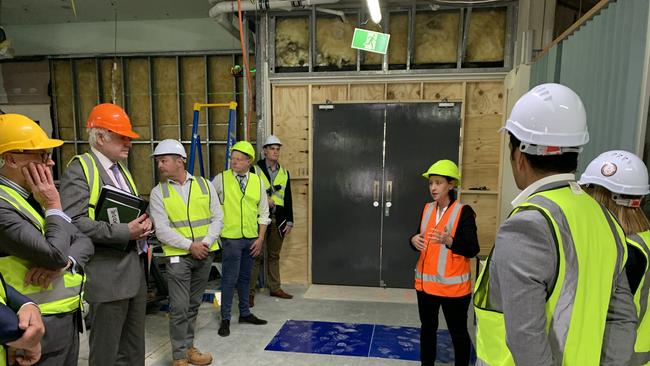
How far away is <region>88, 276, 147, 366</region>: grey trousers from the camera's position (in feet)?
7.05

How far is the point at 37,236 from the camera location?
147 cm

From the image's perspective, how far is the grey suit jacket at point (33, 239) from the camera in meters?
1.42

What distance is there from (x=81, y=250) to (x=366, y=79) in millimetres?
3679

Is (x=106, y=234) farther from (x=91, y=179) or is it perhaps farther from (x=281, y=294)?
(x=281, y=294)

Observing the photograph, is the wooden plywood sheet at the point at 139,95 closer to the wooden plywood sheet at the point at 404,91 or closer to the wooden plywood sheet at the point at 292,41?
the wooden plywood sheet at the point at 292,41

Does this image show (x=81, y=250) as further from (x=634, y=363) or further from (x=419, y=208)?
(x=419, y=208)

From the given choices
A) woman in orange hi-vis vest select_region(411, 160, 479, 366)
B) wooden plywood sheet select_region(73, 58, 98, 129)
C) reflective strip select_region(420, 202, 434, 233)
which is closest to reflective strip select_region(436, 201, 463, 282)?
woman in orange hi-vis vest select_region(411, 160, 479, 366)

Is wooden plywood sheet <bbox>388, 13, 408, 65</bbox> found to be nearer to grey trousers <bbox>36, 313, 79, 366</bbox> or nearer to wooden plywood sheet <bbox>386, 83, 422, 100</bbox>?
wooden plywood sheet <bbox>386, 83, 422, 100</bbox>

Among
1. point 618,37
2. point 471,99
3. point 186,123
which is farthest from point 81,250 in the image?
point 186,123

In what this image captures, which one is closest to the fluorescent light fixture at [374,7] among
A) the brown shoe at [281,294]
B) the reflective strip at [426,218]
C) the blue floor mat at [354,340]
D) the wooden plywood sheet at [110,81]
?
the reflective strip at [426,218]

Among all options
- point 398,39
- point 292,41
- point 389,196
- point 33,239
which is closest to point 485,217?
point 389,196

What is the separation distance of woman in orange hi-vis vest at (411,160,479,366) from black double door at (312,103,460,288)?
2.10m

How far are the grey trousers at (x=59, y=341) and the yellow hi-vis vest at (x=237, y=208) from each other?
1873mm

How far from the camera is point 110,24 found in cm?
626
